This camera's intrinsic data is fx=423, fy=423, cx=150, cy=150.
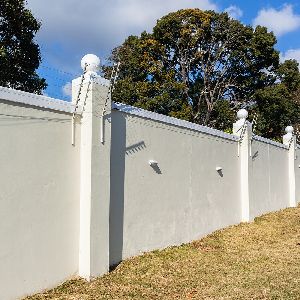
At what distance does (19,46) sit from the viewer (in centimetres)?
1457

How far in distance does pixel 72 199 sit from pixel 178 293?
1.86 metres

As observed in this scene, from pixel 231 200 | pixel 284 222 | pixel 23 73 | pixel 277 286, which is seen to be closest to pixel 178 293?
pixel 277 286

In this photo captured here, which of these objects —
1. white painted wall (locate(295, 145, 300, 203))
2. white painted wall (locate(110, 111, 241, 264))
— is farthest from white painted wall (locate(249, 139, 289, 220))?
white painted wall (locate(110, 111, 241, 264))

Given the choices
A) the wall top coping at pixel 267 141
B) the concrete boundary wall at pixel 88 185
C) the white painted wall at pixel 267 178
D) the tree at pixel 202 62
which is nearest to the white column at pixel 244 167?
the white painted wall at pixel 267 178

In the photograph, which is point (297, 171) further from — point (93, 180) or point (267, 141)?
point (93, 180)

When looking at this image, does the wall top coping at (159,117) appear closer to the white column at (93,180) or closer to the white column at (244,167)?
the white column at (93,180)

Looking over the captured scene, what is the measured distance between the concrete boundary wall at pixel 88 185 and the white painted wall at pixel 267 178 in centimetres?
310

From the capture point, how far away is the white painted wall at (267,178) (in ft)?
39.1

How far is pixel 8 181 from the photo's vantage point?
4750 millimetres

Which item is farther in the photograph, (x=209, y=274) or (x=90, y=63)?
Result: (x=209, y=274)

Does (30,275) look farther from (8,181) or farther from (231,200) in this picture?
(231,200)

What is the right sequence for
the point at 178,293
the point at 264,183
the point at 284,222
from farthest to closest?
the point at 264,183
the point at 284,222
the point at 178,293

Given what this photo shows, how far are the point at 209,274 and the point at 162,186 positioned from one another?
1.88m

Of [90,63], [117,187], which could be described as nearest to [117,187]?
[117,187]
